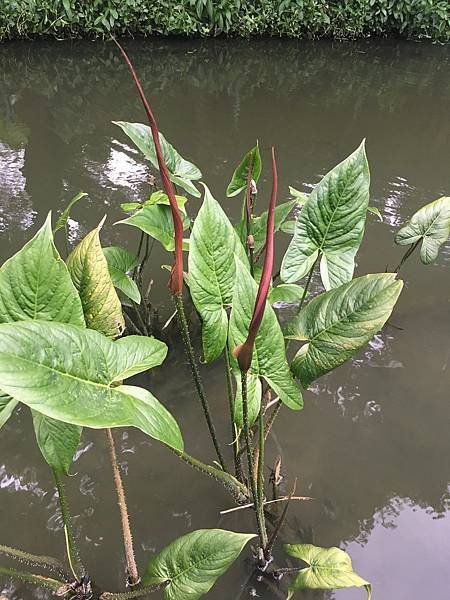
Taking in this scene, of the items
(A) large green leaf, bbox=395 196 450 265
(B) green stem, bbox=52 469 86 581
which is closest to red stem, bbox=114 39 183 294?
(B) green stem, bbox=52 469 86 581

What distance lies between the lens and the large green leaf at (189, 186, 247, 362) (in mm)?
953

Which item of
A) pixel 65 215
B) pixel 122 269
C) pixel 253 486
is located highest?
pixel 65 215

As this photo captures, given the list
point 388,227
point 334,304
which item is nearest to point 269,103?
point 388,227

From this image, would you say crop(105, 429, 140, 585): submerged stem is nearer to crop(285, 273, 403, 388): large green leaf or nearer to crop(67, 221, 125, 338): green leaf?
crop(67, 221, 125, 338): green leaf

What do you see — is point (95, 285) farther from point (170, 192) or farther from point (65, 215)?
point (65, 215)

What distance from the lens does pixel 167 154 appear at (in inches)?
55.7

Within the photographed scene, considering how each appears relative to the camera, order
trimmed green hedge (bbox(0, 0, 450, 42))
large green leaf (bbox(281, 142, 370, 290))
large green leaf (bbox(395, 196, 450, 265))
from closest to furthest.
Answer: large green leaf (bbox(281, 142, 370, 290)), large green leaf (bbox(395, 196, 450, 265)), trimmed green hedge (bbox(0, 0, 450, 42))

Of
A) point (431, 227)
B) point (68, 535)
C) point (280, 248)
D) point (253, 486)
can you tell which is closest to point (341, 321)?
point (253, 486)

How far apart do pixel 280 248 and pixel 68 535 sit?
132 cm

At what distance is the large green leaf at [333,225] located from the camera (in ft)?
3.40

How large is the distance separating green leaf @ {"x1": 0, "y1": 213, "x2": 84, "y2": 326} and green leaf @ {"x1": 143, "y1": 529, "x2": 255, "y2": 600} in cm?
39

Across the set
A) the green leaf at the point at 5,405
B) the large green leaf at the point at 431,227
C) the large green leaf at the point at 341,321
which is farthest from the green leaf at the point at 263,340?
the large green leaf at the point at 431,227

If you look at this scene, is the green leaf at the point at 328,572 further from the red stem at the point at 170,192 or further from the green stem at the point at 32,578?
the red stem at the point at 170,192

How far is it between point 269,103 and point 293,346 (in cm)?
219
